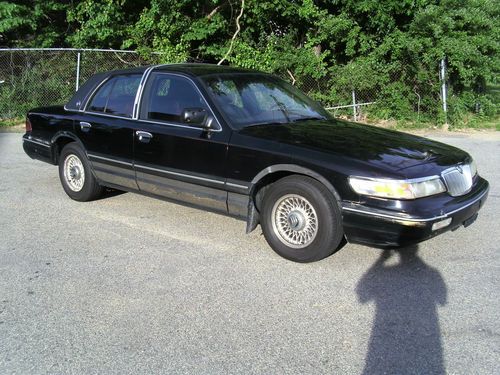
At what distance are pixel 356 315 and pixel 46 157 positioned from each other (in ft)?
15.7

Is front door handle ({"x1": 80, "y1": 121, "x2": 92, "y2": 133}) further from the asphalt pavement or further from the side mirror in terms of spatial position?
the side mirror

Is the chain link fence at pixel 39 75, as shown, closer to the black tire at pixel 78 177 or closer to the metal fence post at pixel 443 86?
the black tire at pixel 78 177

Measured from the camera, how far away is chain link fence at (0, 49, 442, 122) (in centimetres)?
1331

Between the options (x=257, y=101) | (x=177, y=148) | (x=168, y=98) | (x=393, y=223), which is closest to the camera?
(x=393, y=223)

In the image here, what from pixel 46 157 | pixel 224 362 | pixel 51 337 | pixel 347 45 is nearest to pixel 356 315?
pixel 224 362

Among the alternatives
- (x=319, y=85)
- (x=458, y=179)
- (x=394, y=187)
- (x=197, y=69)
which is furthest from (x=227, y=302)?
(x=319, y=85)

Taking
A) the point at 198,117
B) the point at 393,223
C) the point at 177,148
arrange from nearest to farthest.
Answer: the point at 393,223, the point at 198,117, the point at 177,148

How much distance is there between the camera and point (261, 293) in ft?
13.1

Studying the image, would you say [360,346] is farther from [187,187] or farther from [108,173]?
[108,173]

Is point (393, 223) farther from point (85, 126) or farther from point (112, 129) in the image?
point (85, 126)

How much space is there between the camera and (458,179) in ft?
14.5

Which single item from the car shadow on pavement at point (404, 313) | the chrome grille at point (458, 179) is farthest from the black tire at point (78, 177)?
the chrome grille at point (458, 179)

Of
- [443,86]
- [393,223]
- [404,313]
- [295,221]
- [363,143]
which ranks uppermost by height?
[443,86]

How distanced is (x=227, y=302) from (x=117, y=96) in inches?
122
